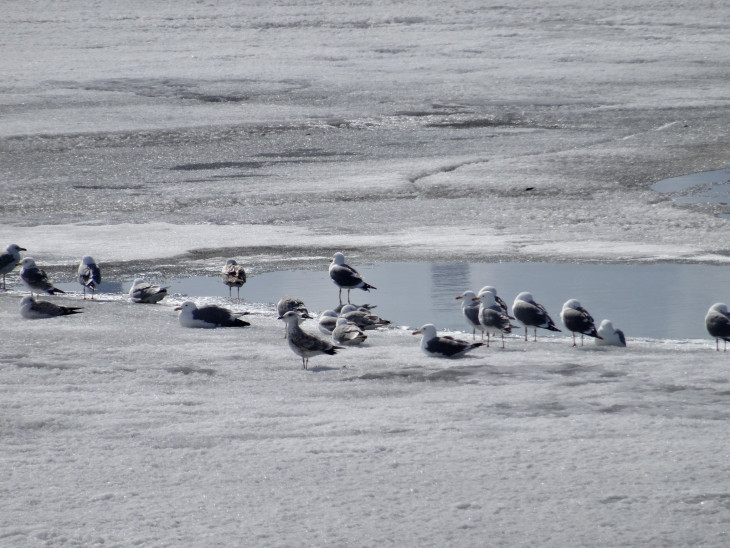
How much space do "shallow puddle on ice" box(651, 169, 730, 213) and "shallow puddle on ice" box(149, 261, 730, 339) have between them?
2850 millimetres

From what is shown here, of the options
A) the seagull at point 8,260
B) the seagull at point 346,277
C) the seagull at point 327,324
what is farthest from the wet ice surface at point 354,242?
the seagull at point 346,277

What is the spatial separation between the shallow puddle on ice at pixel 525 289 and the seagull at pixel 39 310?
1530 mm

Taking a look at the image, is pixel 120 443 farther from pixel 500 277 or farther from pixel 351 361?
pixel 500 277

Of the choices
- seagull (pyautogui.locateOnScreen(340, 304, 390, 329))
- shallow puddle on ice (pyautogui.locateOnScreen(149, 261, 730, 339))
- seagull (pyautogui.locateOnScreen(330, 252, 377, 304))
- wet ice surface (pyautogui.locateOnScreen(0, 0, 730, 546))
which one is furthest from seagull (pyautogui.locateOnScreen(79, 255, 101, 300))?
seagull (pyautogui.locateOnScreen(340, 304, 390, 329))

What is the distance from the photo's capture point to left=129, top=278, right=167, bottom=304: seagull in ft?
27.9

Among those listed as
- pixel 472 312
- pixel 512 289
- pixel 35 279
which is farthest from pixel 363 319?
pixel 35 279

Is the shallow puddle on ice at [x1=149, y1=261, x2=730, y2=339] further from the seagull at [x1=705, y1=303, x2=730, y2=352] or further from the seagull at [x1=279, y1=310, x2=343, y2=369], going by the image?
the seagull at [x1=279, y1=310, x2=343, y2=369]

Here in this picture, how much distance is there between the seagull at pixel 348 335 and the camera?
7.05m

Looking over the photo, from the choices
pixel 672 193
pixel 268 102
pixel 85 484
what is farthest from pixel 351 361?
pixel 268 102

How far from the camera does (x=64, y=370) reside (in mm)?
6234

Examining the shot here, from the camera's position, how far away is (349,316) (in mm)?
7613

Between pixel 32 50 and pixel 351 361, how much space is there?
19995mm

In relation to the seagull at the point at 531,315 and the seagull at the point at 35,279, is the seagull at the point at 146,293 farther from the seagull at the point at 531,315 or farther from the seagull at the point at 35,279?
the seagull at the point at 531,315

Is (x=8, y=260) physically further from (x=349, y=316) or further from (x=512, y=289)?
(x=512, y=289)
